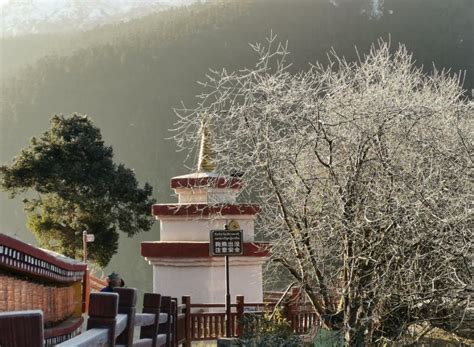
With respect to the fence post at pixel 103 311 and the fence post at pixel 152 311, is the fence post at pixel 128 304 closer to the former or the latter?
the fence post at pixel 103 311

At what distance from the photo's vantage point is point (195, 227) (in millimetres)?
15703

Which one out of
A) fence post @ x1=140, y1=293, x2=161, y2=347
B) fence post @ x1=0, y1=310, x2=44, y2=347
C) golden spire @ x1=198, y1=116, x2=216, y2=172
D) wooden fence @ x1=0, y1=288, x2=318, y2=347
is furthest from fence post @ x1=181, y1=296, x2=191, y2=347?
fence post @ x1=0, y1=310, x2=44, y2=347

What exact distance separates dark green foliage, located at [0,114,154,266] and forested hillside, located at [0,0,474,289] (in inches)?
1424

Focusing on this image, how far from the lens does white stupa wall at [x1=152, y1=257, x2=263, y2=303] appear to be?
15.5m

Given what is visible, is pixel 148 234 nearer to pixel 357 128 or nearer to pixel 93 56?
pixel 93 56

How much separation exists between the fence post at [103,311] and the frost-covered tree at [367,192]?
3.70m

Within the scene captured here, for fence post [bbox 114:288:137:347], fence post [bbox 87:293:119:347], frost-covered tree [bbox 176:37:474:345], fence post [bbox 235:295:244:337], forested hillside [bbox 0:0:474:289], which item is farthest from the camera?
forested hillside [bbox 0:0:474:289]

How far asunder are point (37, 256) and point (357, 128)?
453cm

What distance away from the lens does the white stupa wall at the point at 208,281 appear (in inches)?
609

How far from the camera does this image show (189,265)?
15586 millimetres

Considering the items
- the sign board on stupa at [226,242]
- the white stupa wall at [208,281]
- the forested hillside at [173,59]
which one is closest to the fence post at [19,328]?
the sign board on stupa at [226,242]

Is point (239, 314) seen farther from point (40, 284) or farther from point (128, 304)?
point (128, 304)

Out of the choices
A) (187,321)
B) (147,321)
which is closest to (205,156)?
(187,321)

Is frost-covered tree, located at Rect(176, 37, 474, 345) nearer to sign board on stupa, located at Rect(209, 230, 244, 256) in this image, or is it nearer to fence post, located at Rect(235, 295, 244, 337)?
fence post, located at Rect(235, 295, 244, 337)
